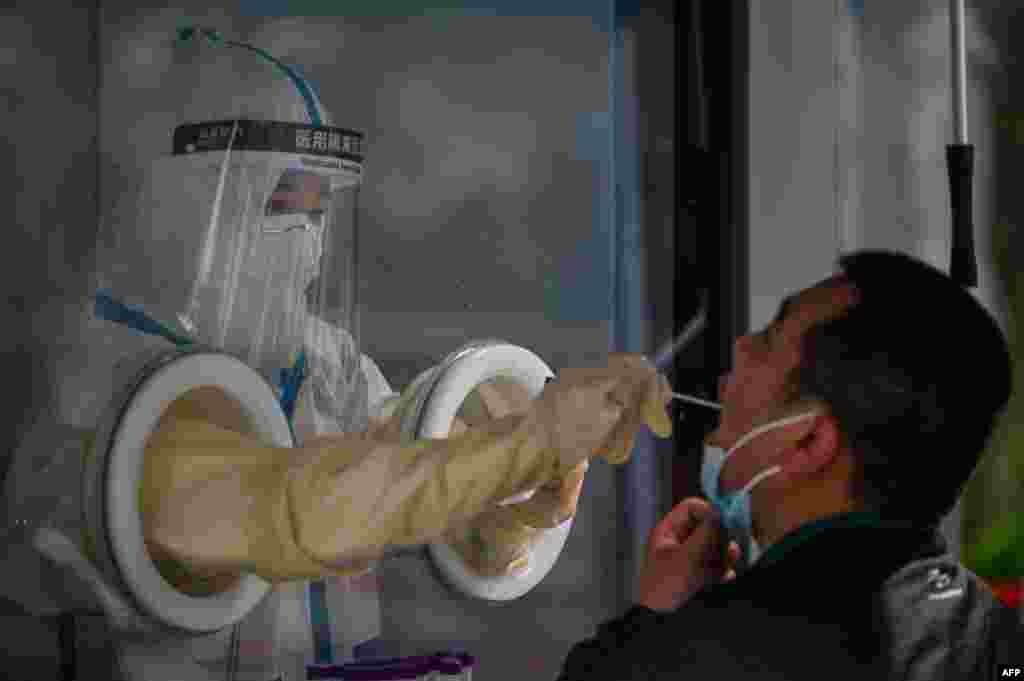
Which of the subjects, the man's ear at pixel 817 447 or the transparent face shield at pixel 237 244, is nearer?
the man's ear at pixel 817 447

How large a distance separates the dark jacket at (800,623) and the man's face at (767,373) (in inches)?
3.9

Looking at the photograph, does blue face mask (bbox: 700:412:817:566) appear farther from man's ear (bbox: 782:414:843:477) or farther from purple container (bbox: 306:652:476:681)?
purple container (bbox: 306:652:476:681)

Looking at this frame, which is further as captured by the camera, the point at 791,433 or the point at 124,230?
the point at 124,230

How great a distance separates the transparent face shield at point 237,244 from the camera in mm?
1575

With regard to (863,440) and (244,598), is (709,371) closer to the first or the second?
(863,440)

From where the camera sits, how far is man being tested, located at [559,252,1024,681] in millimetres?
1364

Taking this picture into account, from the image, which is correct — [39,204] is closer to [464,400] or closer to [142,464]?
[142,464]

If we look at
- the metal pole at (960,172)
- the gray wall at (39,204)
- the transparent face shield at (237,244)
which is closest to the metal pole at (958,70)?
the metal pole at (960,172)

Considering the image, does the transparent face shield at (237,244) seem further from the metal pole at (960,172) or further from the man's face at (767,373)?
the metal pole at (960,172)

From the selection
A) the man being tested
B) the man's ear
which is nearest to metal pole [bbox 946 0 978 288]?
the man being tested

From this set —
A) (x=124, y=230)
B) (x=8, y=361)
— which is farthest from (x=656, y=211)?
(x=8, y=361)

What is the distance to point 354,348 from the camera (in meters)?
1.77

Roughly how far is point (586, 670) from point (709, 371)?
76 cm

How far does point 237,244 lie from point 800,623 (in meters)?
0.78
